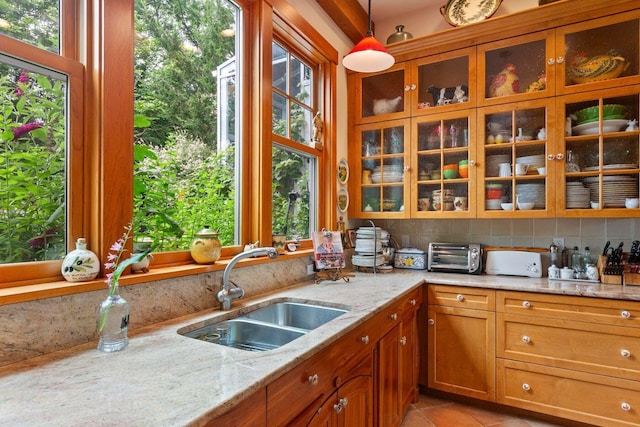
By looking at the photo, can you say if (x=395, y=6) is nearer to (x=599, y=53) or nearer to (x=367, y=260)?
(x=599, y=53)

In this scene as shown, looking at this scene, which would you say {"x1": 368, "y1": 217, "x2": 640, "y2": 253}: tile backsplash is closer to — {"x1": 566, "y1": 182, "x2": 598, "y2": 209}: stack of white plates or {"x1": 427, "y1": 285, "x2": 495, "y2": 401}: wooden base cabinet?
{"x1": 566, "y1": 182, "x2": 598, "y2": 209}: stack of white plates

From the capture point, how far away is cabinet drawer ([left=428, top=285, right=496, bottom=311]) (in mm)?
2264

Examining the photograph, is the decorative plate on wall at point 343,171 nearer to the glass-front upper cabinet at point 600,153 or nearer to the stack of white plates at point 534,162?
the stack of white plates at point 534,162

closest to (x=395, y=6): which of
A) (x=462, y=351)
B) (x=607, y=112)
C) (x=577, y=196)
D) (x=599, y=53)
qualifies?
(x=599, y=53)

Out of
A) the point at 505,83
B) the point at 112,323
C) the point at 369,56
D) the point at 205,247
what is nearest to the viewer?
the point at 112,323

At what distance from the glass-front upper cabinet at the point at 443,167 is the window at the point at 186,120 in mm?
1506

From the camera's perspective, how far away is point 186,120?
1657 mm

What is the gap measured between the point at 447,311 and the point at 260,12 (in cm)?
225

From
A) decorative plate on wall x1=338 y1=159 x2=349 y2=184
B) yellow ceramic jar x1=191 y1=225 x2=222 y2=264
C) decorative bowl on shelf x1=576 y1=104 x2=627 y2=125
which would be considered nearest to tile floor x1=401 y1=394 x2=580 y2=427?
yellow ceramic jar x1=191 y1=225 x2=222 y2=264

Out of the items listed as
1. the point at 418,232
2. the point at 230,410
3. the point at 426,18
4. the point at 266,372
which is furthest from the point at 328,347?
the point at 426,18

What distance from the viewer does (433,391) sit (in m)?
2.53

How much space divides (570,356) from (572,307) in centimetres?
30

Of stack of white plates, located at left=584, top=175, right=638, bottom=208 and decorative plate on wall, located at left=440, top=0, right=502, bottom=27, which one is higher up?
decorative plate on wall, located at left=440, top=0, right=502, bottom=27

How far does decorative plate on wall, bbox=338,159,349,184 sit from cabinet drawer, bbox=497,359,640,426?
5.65 feet
